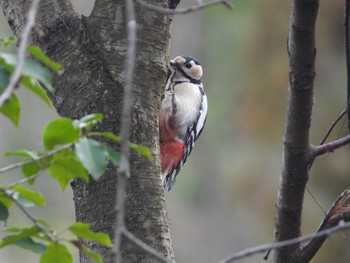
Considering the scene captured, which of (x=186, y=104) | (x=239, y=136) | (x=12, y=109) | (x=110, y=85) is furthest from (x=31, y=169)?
(x=239, y=136)

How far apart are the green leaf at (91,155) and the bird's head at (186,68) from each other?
3036 millimetres

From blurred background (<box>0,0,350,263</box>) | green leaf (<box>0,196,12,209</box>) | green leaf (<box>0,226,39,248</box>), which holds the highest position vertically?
blurred background (<box>0,0,350,263</box>)

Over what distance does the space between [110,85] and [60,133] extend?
3.11 feet

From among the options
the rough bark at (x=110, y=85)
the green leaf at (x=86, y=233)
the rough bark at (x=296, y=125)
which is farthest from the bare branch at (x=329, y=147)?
the green leaf at (x=86, y=233)

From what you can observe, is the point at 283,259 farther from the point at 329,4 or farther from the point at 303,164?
the point at 329,4

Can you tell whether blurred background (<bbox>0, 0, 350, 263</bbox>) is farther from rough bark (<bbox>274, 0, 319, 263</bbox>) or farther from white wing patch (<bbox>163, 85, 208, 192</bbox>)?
rough bark (<bbox>274, 0, 319, 263</bbox>)

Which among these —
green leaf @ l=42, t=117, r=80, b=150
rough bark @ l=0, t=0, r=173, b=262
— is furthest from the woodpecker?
green leaf @ l=42, t=117, r=80, b=150

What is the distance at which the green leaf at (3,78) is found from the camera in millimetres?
1478

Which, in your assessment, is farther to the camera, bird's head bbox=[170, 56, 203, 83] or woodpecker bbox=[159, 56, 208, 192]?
bird's head bbox=[170, 56, 203, 83]

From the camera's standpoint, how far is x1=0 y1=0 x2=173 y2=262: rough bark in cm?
240

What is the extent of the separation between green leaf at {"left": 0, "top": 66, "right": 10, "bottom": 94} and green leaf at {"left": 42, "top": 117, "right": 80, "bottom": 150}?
0.13m

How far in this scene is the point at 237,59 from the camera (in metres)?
13.8

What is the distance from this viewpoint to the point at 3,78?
149 centimetres

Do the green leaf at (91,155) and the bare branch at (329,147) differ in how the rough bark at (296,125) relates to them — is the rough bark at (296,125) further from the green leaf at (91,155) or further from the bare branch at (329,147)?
the green leaf at (91,155)
